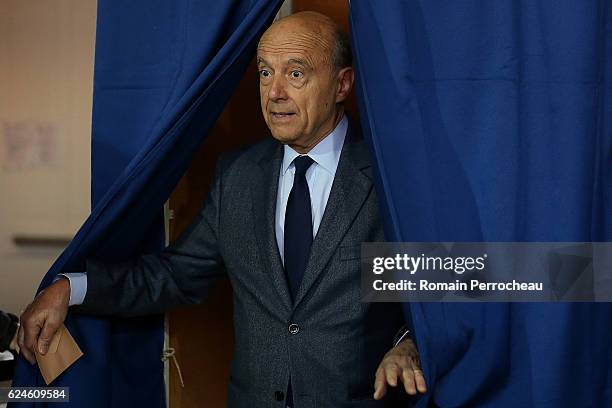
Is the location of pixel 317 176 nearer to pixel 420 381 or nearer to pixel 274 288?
pixel 274 288

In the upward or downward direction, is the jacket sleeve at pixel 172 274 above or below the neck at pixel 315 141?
below

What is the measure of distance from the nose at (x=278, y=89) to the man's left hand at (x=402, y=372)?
2.01 feet

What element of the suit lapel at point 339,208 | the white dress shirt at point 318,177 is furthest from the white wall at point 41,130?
the suit lapel at point 339,208

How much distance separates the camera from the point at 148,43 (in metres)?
2.02

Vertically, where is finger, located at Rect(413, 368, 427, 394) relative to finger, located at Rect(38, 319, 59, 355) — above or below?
below

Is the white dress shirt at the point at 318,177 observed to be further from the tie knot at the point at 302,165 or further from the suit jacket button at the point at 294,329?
the suit jacket button at the point at 294,329

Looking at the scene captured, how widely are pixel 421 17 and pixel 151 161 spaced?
67cm

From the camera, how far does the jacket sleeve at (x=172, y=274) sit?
6.65 feet

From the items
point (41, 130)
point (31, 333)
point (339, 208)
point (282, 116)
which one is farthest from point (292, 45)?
point (41, 130)

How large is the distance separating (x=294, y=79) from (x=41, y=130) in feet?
5.64

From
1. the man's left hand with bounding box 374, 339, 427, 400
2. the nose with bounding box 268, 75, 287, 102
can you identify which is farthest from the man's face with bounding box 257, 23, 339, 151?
the man's left hand with bounding box 374, 339, 427, 400

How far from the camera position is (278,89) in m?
1.93

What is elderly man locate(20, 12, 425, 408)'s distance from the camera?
1.92 metres

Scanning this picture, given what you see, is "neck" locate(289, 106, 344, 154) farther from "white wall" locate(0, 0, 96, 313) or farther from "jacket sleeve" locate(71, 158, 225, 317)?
"white wall" locate(0, 0, 96, 313)
